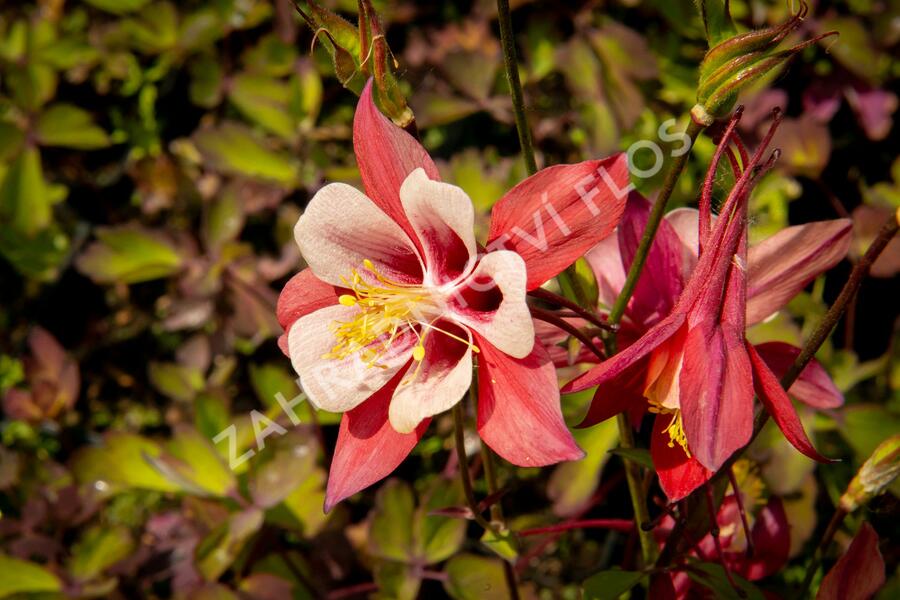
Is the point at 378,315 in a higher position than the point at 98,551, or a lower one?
higher

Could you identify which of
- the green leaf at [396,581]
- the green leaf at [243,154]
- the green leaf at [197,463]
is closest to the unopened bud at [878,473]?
the green leaf at [396,581]

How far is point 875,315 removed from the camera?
1538 millimetres

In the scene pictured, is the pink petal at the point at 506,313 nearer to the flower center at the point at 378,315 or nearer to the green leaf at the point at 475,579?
the flower center at the point at 378,315

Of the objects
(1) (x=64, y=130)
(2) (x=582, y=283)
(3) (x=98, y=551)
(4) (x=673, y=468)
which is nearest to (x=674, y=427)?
(4) (x=673, y=468)

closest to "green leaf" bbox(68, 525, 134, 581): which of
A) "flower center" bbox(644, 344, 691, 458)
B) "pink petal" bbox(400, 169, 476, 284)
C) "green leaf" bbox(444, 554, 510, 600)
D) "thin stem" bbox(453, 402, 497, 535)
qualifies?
"green leaf" bbox(444, 554, 510, 600)

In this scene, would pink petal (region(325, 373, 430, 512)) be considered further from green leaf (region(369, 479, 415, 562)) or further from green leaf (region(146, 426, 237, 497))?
green leaf (region(146, 426, 237, 497))

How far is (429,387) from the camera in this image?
622mm

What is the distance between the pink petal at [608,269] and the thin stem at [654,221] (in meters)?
0.07

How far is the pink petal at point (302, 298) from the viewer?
0.68 meters

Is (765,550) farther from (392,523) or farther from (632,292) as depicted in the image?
(392,523)

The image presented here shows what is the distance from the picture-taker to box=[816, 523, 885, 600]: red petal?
2.26 feet

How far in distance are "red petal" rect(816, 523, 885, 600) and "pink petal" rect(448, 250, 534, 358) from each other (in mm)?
348

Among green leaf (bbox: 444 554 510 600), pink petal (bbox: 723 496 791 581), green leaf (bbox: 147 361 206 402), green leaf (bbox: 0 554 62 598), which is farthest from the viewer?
green leaf (bbox: 147 361 206 402)

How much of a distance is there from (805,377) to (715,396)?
0.26 metres
